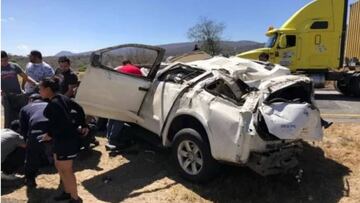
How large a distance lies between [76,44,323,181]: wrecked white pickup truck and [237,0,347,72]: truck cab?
921 cm

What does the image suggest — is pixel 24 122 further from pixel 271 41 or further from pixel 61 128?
pixel 271 41

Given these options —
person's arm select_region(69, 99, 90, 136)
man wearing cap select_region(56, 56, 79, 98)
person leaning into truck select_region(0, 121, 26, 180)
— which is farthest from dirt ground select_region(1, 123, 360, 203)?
man wearing cap select_region(56, 56, 79, 98)

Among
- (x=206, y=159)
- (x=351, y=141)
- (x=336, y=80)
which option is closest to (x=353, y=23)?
(x=336, y=80)

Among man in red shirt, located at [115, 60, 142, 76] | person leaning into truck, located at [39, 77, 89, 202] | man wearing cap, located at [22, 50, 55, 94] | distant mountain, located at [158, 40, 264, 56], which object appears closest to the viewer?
person leaning into truck, located at [39, 77, 89, 202]

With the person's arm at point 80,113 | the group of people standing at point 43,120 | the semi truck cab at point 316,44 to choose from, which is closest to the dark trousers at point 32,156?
the group of people standing at point 43,120

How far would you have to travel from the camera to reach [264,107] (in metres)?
5.41

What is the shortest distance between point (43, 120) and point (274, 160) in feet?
10.5

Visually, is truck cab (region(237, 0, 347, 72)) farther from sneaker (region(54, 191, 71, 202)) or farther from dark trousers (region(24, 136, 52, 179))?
sneaker (region(54, 191, 71, 202))

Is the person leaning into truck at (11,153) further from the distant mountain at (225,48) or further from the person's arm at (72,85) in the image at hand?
the distant mountain at (225,48)

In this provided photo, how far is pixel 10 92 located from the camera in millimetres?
8250

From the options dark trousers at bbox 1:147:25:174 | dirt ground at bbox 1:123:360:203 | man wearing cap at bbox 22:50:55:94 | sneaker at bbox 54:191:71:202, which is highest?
man wearing cap at bbox 22:50:55:94

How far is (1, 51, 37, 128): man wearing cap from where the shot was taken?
815cm

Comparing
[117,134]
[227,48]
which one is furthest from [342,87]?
[227,48]

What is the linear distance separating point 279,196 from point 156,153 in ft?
7.98
